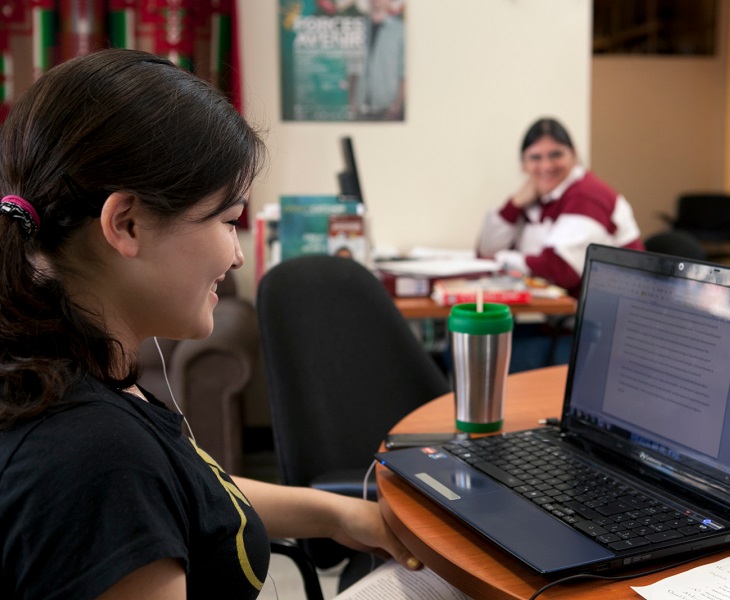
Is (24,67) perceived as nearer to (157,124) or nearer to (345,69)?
(345,69)

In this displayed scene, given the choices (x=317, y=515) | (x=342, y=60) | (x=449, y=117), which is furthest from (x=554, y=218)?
(x=317, y=515)

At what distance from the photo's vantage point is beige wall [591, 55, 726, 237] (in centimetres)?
682

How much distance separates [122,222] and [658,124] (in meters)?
6.67

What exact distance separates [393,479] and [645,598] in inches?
16.2

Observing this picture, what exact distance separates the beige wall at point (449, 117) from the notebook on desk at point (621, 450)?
2.51m

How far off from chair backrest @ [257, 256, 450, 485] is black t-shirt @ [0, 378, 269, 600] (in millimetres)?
813

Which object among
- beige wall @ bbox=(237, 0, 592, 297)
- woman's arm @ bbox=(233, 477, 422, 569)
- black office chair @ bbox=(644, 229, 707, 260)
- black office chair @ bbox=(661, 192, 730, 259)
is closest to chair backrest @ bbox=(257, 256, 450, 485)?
woman's arm @ bbox=(233, 477, 422, 569)

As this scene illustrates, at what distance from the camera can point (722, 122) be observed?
690cm

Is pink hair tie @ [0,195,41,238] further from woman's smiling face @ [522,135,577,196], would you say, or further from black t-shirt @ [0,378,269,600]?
woman's smiling face @ [522,135,577,196]

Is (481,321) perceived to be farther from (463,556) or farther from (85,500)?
(85,500)

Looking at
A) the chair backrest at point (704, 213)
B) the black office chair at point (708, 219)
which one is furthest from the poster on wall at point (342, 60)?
the chair backrest at point (704, 213)

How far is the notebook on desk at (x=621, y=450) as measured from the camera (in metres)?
0.90

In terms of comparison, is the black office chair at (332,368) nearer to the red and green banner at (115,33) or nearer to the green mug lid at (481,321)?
the green mug lid at (481,321)

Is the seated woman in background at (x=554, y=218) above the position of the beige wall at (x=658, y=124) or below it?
below
